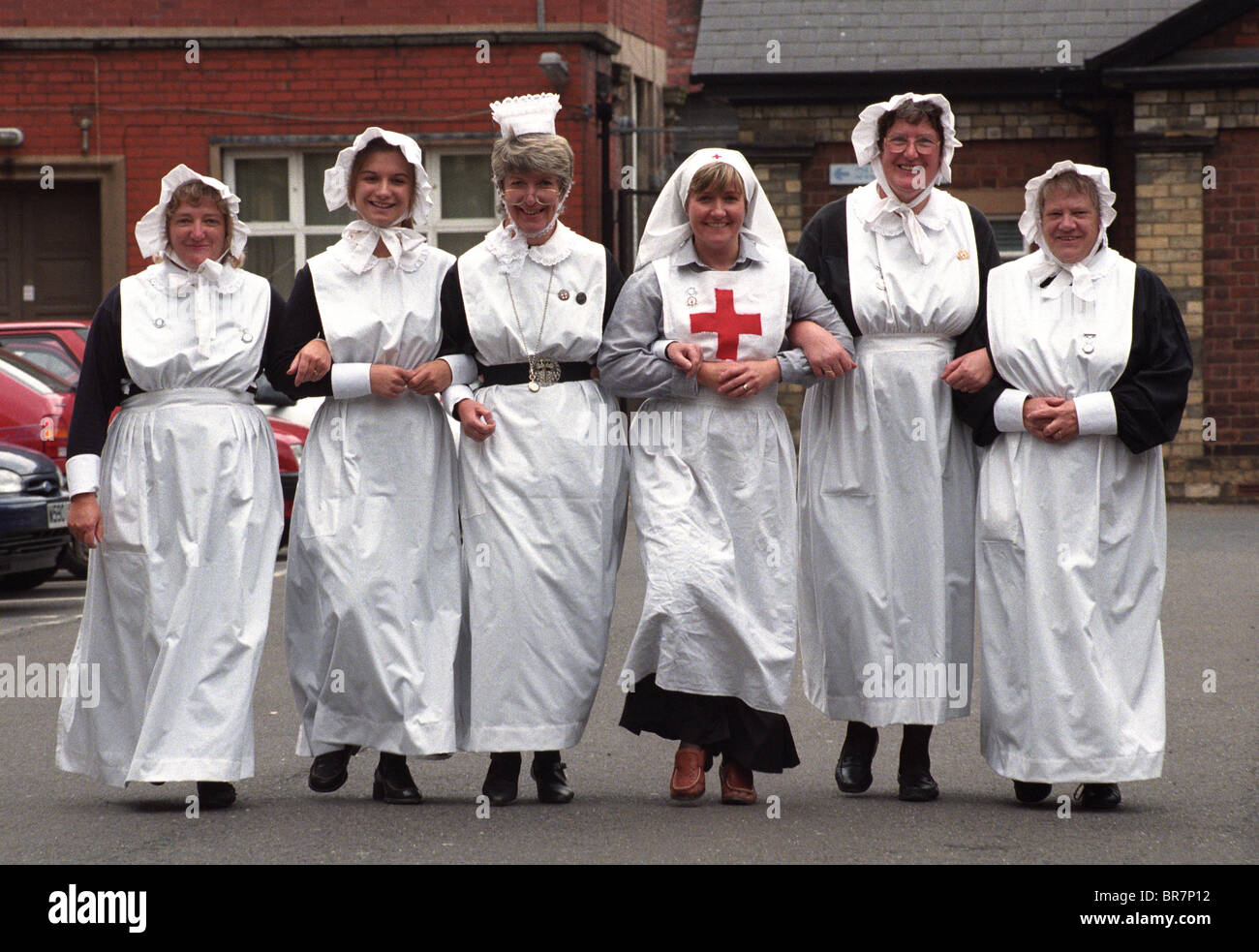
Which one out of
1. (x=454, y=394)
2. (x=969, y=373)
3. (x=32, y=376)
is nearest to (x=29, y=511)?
(x=32, y=376)

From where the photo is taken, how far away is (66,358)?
15.8m

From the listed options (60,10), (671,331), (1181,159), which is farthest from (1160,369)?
(60,10)

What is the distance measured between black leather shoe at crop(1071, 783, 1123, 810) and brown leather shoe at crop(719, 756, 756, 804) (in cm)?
105

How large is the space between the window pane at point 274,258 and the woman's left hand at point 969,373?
18.8 metres

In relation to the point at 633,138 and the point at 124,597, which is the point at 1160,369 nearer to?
the point at 124,597

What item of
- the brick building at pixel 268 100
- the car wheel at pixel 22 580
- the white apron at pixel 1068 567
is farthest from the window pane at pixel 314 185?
the white apron at pixel 1068 567

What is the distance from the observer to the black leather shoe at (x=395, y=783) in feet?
21.8

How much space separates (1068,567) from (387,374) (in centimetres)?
228

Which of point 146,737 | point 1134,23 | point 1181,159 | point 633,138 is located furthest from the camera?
point 633,138

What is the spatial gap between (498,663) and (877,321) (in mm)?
1686

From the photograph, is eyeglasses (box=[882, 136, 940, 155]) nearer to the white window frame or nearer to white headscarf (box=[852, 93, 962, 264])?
white headscarf (box=[852, 93, 962, 264])

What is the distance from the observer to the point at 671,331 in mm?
6715

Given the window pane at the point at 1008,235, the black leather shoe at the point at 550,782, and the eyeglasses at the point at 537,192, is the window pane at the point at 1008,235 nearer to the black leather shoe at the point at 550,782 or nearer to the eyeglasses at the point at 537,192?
the eyeglasses at the point at 537,192

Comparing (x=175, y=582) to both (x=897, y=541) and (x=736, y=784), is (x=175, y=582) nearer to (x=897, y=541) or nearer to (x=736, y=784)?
(x=736, y=784)
